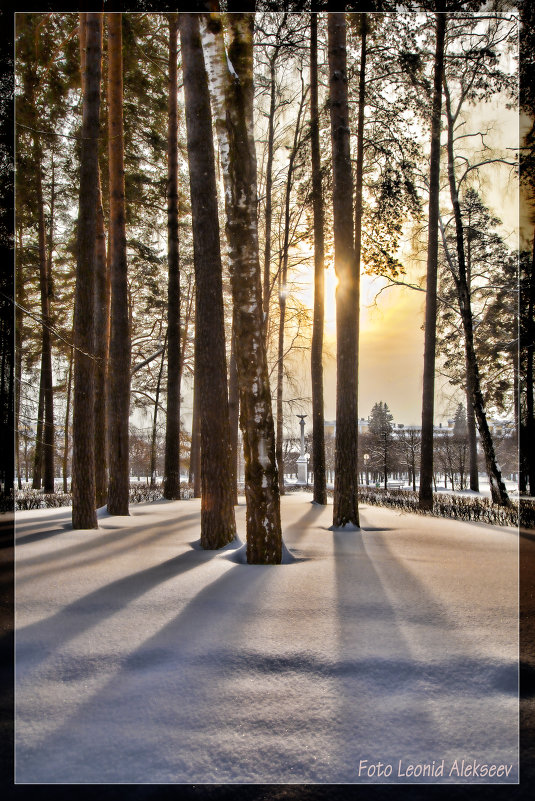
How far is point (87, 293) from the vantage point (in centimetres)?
658

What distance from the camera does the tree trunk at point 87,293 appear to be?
6.51 meters

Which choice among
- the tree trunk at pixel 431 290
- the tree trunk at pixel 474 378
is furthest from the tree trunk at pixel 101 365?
the tree trunk at pixel 474 378

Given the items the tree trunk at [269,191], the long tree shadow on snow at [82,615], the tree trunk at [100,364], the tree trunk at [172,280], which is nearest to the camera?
the long tree shadow on snow at [82,615]

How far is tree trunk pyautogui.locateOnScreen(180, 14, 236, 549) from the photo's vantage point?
5.20m

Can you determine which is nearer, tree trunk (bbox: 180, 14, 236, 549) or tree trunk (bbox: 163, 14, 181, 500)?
tree trunk (bbox: 180, 14, 236, 549)

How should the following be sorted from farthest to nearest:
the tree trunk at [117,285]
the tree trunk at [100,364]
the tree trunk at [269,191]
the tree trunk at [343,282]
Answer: the tree trunk at [269,191], the tree trunk at [100,364], the tree trunk at [117,285], the tree trunk at [343,282]

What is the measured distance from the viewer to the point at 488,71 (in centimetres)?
1023

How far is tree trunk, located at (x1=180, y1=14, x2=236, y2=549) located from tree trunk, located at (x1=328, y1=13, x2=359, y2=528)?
7.69ft

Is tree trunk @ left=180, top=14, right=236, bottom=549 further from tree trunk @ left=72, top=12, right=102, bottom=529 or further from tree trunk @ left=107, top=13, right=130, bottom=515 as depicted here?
tree trunk @ left=107, top=13, right=130, bottom=515

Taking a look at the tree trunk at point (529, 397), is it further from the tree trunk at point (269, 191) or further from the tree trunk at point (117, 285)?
the tree trunk at point (117, 285)

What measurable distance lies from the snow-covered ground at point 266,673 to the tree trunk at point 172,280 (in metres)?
7.90

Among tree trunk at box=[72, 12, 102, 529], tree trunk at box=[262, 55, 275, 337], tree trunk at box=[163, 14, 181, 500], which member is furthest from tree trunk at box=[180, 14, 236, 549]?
tree trunk at box=[262, 55, 275, 337]

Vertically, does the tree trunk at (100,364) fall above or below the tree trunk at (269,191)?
below

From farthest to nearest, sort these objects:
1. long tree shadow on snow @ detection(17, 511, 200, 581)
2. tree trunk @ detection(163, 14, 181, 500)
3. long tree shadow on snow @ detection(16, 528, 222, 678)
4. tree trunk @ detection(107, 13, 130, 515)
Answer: tree trunk @ detection(163, 14, 181, 500) < tree trunk @ detection(107, 13, 130, 515) < long tree shadow on snow @ detection(17, 511, 200, 581) < long tree shadow on snow @ detection(16, 528, 222, 678)
